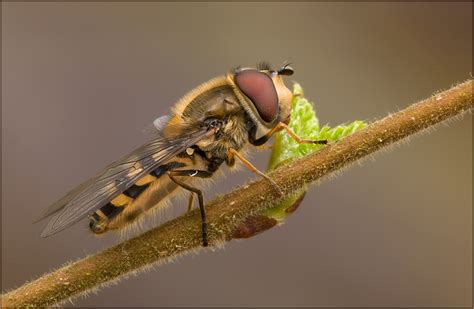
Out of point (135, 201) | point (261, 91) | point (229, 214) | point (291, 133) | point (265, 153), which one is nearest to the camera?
point (229, 214)

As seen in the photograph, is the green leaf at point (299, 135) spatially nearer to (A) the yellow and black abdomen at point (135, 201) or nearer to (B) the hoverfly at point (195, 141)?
(B) the hoverfly at point (195, 141)

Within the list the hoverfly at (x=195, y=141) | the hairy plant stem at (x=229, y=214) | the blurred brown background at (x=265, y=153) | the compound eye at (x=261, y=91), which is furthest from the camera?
the blurred brown background at (x=265, y=153)

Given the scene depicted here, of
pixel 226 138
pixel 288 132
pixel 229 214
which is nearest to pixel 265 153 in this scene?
pixel 226 138

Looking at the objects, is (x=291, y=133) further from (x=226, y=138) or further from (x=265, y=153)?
(x=265, y=153)

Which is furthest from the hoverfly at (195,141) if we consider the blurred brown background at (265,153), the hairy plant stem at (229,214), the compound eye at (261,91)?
the blurred brown background at (265,153)

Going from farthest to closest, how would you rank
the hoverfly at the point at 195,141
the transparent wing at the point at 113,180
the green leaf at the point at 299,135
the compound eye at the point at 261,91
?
the compound eye at the point at 261,91, the hoverfly at the point at 195,141, the transparent wing at the point at 113,180, the green leaf at the point at 299,135
